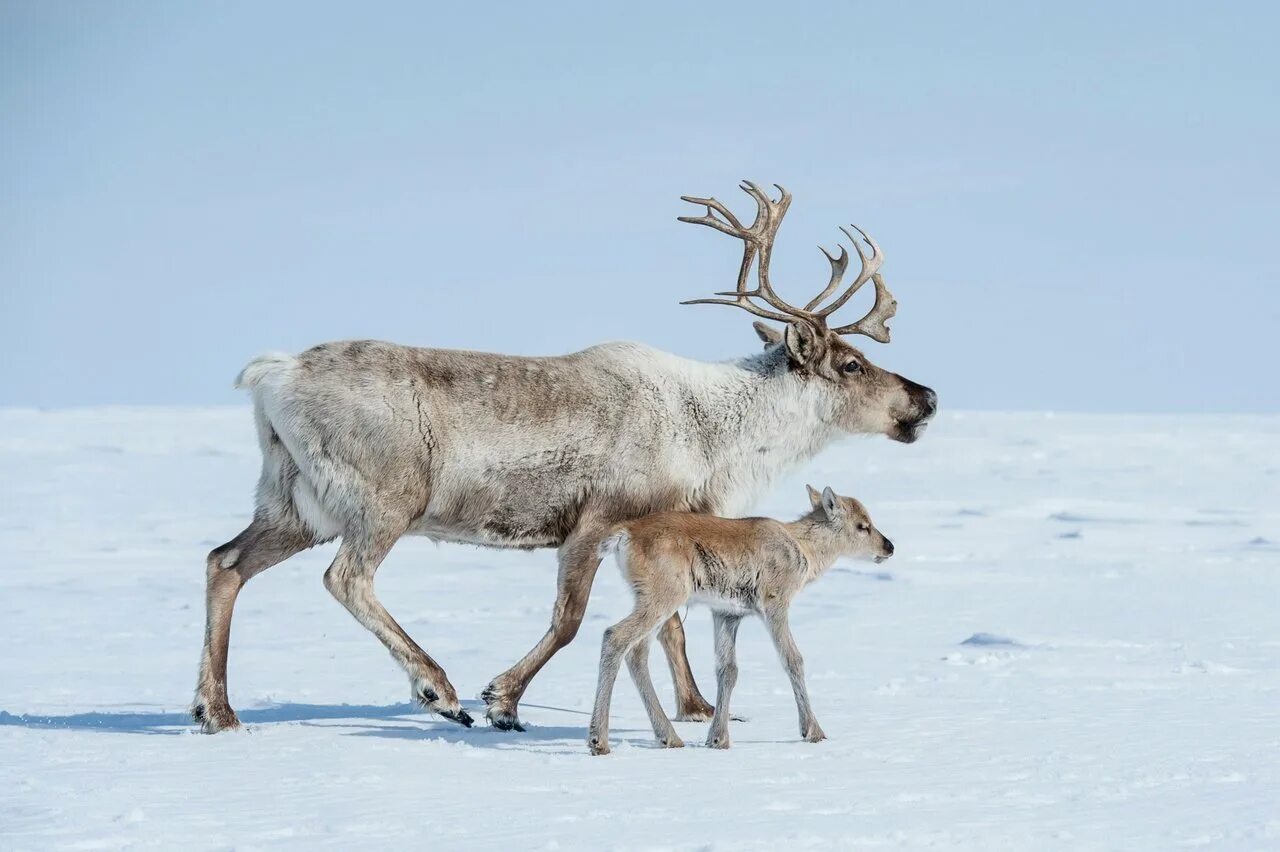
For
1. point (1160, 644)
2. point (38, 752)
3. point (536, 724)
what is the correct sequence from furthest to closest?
point (1160, 644) → point (536, 724) → point (38, 752)

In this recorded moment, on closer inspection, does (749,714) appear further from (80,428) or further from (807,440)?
(80,428)

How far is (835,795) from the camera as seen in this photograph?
618 cm

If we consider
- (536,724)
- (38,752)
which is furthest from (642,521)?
(38,752)

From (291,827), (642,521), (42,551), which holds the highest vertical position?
(642,521)

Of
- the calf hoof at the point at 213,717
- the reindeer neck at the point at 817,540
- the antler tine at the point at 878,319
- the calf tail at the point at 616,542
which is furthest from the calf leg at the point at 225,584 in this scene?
the antler tine at the point at 878,319

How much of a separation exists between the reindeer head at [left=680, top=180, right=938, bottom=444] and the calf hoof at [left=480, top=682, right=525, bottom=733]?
274 centimetres

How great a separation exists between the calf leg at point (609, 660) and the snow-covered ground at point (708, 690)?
150 mm

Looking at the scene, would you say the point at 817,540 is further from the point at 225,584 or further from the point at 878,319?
the point at 225,584

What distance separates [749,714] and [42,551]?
11.2 metres

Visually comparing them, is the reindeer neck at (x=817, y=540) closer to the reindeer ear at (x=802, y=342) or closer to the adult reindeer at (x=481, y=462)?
the adult reindeer at (x=481, y=462)

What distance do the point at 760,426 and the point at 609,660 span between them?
245 cm

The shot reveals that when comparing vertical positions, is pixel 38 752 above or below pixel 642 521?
below

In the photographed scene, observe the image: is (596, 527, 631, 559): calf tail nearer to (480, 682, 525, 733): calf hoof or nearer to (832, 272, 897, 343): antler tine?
(480, 682, 525, 733): calf hoof

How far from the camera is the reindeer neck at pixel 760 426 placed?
362 inches
